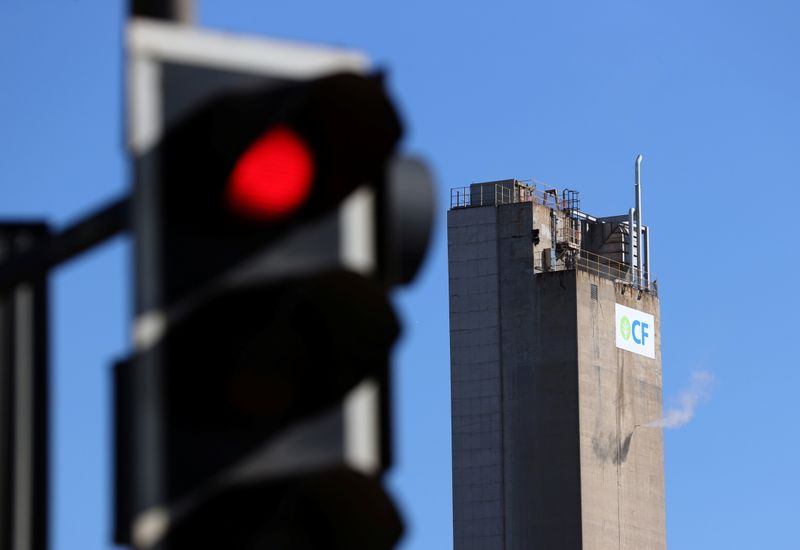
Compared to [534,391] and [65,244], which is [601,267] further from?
[65,244]

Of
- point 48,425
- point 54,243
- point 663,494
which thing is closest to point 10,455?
point 48,425

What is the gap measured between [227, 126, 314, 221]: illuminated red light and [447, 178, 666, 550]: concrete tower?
4828 inches

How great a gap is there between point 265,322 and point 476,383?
125 metres

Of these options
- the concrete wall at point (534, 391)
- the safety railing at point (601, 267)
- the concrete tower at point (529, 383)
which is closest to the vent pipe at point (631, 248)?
the safety railing at point (601, 267)

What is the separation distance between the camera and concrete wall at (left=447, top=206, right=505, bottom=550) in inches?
5079

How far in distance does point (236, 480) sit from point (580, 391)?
410 ft

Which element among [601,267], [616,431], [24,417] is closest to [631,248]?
[601,267]

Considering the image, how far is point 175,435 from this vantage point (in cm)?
494

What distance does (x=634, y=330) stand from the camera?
5389 inches

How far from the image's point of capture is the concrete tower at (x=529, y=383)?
12800cm

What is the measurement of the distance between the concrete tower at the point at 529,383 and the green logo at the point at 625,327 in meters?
1.11

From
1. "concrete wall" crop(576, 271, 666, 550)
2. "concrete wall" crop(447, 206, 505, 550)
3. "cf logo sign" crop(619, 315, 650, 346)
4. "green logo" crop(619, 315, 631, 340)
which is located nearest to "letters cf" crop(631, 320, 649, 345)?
"cf logo sign" crop(619, 315, 650, 346)

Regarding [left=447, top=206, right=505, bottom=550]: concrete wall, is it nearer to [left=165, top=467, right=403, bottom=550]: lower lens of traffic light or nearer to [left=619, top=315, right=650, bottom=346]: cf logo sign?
[left=619, top=315, right=650, bottom=346]: cf logo sign

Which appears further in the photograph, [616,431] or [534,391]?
[616,431]
